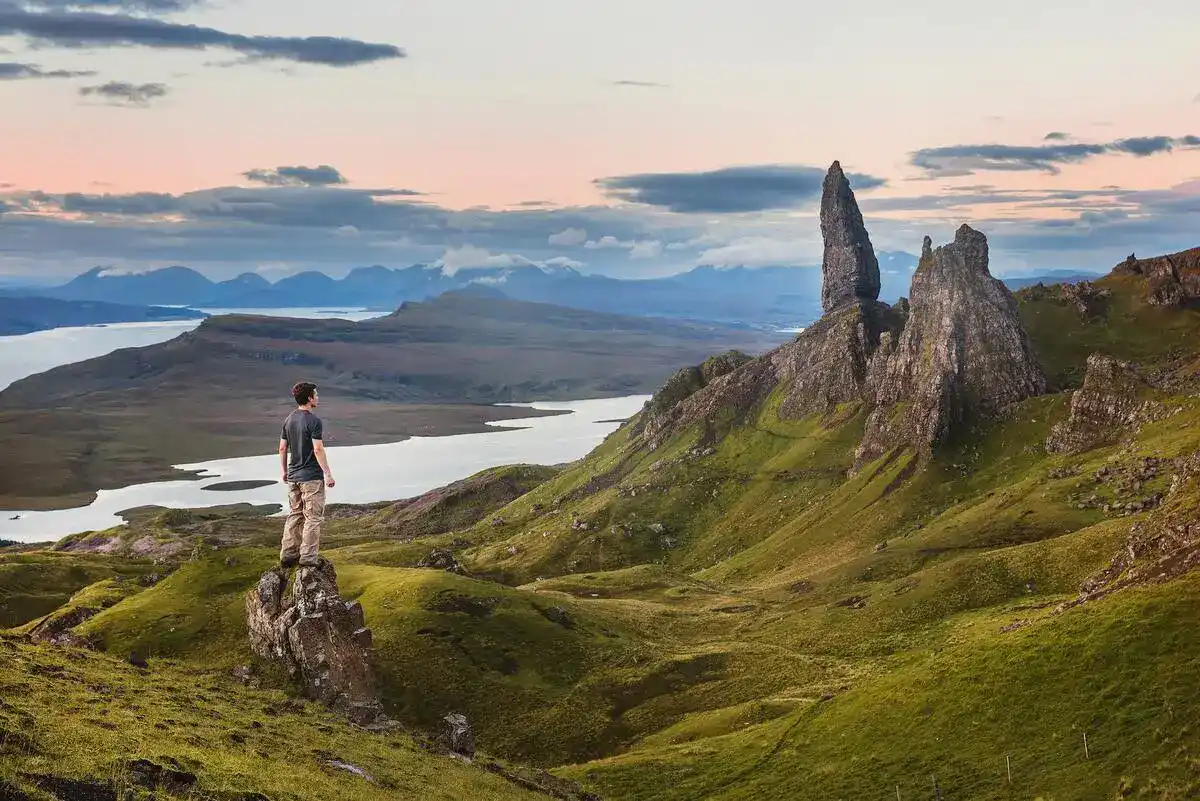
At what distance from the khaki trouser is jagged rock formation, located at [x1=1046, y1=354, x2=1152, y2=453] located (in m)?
131

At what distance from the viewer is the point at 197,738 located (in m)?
40.3

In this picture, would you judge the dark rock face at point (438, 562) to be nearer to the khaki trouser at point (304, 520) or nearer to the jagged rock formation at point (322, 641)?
the jagged rock formation at point (322, 641)

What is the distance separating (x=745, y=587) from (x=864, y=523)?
2772cm

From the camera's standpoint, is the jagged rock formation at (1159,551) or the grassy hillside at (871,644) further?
the jagged rock formation at (1159,551)

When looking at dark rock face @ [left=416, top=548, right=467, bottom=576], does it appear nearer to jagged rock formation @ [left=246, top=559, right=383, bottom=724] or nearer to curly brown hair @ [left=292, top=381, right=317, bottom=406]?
jagged rock formation @ [left=246, top=559, right=383, bottom=724]

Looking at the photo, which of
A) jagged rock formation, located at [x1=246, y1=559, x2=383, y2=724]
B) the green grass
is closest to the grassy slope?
jagged rock formation, located at [x1=246, y1=559, x2=383, y2=724]

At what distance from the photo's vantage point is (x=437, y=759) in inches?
2067

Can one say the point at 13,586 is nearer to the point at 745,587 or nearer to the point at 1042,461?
the point at 745,587

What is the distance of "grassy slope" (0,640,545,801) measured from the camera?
3222 centimetres

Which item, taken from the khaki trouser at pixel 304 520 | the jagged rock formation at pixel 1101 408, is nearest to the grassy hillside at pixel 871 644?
the jagged rock formation at pixel 1101 408

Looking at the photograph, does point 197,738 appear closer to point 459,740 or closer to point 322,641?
point 459,740

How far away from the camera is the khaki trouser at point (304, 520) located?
52.2 metres

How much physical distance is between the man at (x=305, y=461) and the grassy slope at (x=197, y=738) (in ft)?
37.8

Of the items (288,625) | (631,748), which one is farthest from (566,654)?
(288,625)
